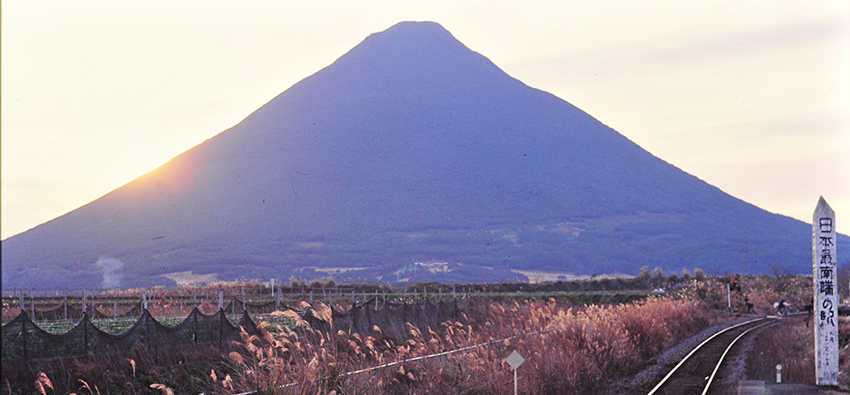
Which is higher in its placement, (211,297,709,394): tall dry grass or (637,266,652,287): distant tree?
(211,297,709,394): tall dry grass

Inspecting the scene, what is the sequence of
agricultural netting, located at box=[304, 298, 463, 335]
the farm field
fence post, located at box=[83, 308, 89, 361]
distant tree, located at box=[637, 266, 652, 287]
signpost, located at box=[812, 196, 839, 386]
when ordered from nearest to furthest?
1. the farm field
2. signpost, located at box=[812, 196, 839, 386]
3. fence post, located at box=[83, 308, 89, 361]
4. agricultural netting, located at box=[304, 298, 463, 335]
5. distant tree, located at box=[637, 266, 652, 287]

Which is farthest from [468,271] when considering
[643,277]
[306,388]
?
[306,388]

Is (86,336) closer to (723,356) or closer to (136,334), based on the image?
(136,334)

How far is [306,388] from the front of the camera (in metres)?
9.71

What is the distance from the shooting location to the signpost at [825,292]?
15.8 metres

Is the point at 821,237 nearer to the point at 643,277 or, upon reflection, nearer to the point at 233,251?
the point at 643,277

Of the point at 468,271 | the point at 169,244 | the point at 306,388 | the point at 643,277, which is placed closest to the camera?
the point at 306,388

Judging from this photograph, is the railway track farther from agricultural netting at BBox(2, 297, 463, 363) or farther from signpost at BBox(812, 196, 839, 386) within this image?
agricultural netting at BBox(2, 297, 463, 363)

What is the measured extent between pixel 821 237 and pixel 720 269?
19595 centimetres

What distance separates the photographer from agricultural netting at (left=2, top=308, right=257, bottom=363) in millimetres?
16328

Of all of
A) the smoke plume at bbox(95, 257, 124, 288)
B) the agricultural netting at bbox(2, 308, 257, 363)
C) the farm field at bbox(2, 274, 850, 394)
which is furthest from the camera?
the smoke plume at bbox(95, 257, 124, 288)

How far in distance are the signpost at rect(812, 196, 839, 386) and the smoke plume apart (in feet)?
511

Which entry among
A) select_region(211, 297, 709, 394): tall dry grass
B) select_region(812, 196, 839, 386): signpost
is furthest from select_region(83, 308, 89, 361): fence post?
select_region(812, 196, 839, 386): signpost

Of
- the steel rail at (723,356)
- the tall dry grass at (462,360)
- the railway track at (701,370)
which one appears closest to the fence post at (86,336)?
the tall dry grass at (462,360)
